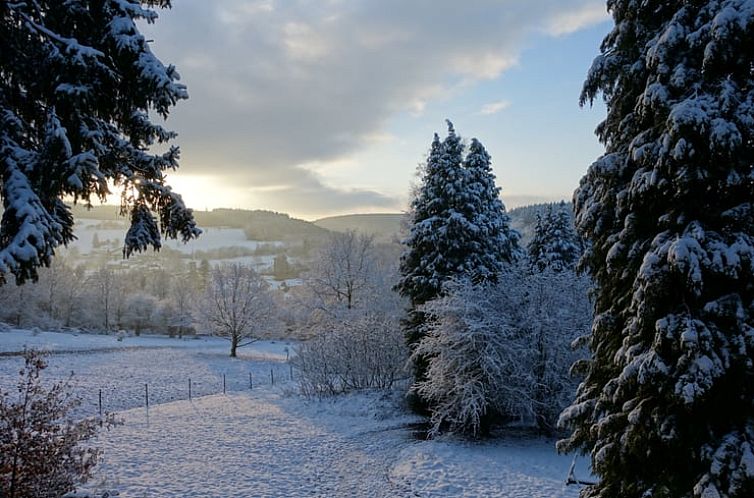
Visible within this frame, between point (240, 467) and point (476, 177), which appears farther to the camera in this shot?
point (476, 177)

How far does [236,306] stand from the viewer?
4316 centimetres

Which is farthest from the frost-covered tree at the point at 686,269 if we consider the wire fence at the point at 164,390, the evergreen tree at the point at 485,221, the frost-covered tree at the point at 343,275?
the frost-covered tree at the point at 343,275

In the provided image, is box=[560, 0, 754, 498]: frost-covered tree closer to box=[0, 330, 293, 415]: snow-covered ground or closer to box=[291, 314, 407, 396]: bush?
box=[291, 314, 407, 396]: bush

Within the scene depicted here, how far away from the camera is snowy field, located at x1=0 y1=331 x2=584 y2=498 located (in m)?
11.3

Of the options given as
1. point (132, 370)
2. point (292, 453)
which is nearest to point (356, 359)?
point (292, 453)

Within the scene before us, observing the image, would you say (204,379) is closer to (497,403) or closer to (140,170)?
(497,403)

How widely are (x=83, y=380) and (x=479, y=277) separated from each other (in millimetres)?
23382

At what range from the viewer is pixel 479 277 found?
1856 centimetres

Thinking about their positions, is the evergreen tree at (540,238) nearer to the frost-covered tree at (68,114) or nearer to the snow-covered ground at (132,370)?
the snow-covered ground at (132,370)

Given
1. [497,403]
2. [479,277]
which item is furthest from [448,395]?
[479,277]

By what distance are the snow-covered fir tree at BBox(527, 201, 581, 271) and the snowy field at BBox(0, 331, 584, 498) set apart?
1185cm

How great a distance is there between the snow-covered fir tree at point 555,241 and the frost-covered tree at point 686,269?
2028 cm

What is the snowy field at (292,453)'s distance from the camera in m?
11.3

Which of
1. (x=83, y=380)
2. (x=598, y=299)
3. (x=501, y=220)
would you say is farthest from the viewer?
(x=83, y=380)
